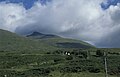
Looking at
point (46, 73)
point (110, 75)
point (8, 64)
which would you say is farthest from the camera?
point (8, 64)

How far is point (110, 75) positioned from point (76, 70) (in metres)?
21.1

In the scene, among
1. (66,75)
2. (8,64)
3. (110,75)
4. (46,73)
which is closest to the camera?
(110,75)

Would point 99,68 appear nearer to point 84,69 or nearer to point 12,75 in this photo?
point 84,69

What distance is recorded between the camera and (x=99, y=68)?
10438 centimetres

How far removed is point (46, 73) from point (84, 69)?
12.2 meters

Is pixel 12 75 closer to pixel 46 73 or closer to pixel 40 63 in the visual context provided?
pixel 46 73

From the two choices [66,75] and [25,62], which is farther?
[25,62]

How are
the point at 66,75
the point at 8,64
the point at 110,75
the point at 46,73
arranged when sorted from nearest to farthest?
the point at 110,75, the point at 66,75, the point at 46,73, the point at 8,64

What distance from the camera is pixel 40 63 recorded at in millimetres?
144625

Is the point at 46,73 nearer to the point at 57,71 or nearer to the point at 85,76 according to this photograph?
the point at 57,71

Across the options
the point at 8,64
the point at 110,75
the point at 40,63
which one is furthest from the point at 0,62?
the point at 110,75

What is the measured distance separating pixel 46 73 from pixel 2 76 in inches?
535

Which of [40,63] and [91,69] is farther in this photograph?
[40,63]

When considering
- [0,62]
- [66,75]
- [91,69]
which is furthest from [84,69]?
[0,62]
